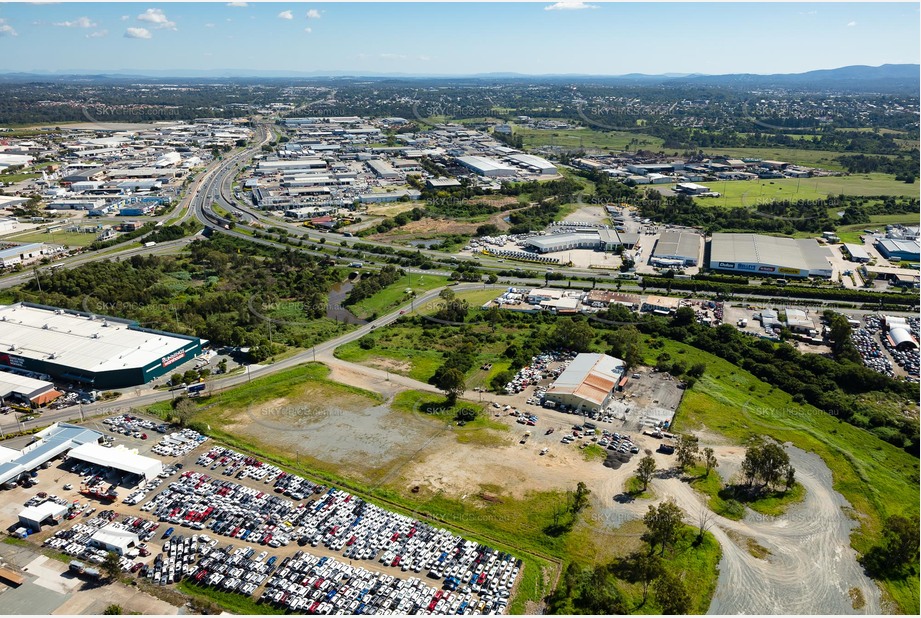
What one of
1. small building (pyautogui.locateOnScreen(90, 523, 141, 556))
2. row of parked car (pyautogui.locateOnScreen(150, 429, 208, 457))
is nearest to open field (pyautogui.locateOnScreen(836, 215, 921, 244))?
row of parked car (pyautogui.locateOnScreen(150, 429, 208, 457))

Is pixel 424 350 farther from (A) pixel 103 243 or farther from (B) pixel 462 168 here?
(B) pixel 462 168

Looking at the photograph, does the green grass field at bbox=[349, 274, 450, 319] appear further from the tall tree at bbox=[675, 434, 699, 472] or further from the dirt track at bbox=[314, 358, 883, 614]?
the tall tree at bbox=[675, 434, 699, 472]

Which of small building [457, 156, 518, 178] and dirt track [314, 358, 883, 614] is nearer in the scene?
dirt track [314, 358, 883, 614]

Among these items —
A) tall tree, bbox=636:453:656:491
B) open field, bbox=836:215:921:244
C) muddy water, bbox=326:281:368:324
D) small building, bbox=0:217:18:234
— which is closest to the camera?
tall tree, bbox=636:453:656:491

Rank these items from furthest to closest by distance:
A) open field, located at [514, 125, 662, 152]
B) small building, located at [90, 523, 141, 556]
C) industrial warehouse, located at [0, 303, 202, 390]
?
open field, located at [514, 125, 662, 152]
industrial warehouse, located at [0, 303, 202, 390]
small building, located at [90, 523, 141, 556]

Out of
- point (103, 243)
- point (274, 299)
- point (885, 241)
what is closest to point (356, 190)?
point (103, 243)

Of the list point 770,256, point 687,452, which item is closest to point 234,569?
point 687,452

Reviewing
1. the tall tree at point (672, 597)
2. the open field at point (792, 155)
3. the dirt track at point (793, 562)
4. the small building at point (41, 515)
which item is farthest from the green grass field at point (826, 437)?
the open field at point (792, 155)
